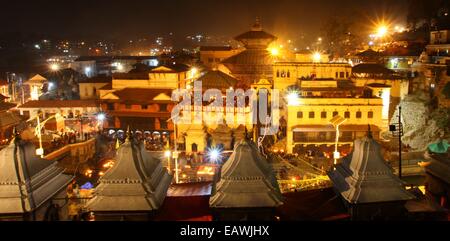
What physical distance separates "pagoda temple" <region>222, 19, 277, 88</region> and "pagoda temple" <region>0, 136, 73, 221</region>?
3466cm

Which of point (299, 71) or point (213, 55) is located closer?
point (299, 71)

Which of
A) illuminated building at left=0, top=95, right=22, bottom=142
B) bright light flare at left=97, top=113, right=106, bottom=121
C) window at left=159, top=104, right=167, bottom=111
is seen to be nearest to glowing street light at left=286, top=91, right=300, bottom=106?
window at left=159, top=104, right=167, bottom=111

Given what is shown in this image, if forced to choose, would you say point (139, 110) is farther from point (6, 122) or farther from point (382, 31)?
point (382, 31)

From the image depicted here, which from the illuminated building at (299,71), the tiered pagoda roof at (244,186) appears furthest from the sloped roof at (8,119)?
the tiered pagoda roof at (244,186)

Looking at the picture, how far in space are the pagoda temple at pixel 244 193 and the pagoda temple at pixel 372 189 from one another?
2.09 meters

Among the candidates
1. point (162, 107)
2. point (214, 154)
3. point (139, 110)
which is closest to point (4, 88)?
point (139, 110)

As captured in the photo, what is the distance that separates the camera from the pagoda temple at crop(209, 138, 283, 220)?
10.9m

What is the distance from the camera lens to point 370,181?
11.2 m

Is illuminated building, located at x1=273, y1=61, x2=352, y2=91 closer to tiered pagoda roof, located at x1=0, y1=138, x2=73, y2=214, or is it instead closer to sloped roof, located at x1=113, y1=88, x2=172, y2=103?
sloped roof, located at x1=113, y1=88, x2=172, y2=103

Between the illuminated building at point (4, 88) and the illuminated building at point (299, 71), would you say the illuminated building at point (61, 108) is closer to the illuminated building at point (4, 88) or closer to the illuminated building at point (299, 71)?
the illuminated building at point (4, 88)

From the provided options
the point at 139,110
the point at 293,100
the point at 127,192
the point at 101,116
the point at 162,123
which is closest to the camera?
the point at 127,192

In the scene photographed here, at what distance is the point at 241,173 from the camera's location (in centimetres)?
1127

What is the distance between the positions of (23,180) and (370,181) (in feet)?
30.7

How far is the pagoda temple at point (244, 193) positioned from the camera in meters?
10.9
